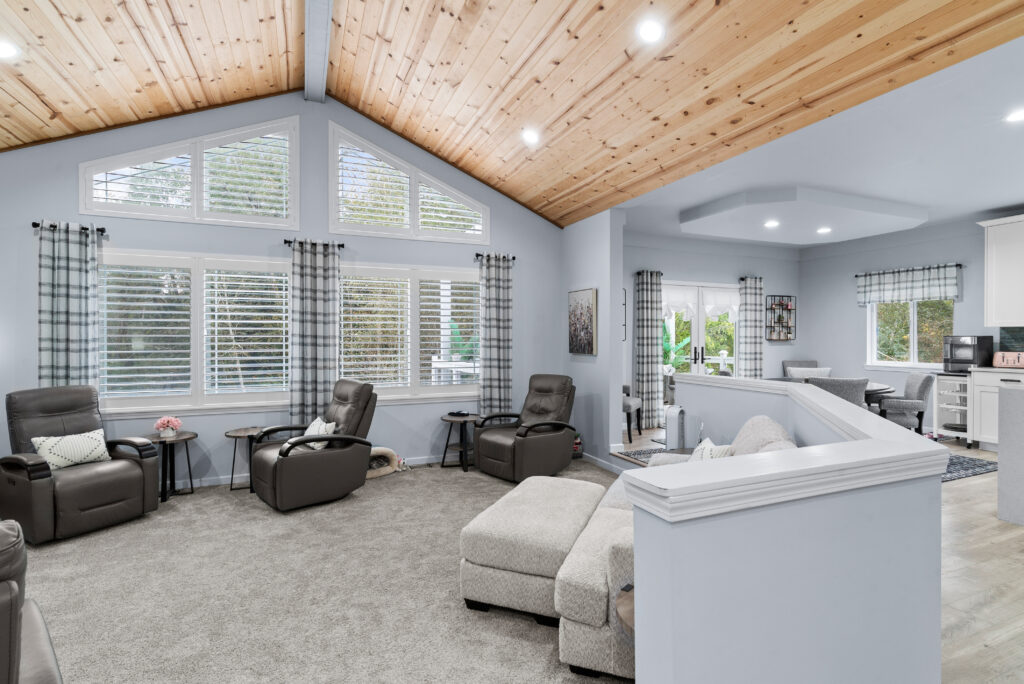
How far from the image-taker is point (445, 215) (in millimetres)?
5695

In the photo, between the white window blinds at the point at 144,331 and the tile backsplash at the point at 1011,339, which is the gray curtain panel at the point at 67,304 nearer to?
the white window blinds at the point at 144,331

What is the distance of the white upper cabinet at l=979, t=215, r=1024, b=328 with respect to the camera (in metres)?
5.57

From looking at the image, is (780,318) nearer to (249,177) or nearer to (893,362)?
(893,362)

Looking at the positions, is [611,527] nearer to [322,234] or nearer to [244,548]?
[244,548]

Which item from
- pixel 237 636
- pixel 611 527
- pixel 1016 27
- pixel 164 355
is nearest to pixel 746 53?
pixel 1016 27

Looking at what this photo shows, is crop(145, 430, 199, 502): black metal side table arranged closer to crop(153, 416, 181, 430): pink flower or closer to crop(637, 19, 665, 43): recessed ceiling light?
crop(153, 416, 181, 430): pink flower

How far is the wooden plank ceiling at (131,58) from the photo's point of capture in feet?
10.2

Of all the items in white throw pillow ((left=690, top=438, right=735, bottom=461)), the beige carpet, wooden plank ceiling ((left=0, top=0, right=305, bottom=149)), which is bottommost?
the beige carpet

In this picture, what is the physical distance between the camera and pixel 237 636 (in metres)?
2.34

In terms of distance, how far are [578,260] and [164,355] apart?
4.15 metres

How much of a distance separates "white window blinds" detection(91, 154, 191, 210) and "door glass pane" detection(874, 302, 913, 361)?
28.6ft

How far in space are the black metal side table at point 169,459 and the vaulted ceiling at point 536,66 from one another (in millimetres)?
2586

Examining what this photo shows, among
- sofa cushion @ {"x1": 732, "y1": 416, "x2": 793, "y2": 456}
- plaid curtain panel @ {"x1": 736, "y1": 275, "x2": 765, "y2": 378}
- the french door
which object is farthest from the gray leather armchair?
sofa cushion @ {"x1": 732, "y1": 416, "x2": 793, "y2": 456}

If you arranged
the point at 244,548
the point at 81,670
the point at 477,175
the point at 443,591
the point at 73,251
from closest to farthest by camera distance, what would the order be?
the point at 81,670 → the point at 443,591 → the point at 244,548 → the point at 73,251 → the point at 477,175
